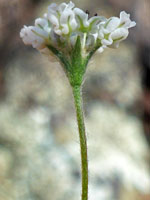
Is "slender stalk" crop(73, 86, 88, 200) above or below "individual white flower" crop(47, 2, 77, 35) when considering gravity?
below

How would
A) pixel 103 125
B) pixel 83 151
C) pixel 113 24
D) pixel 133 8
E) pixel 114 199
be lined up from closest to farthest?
pixel 83 151 → pixel 113 24 → pixel 114 199 → pixel 103 125 → pixel 133 8

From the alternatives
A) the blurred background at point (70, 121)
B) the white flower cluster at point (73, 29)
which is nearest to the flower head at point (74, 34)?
the white flower cluster at point (73, 29)

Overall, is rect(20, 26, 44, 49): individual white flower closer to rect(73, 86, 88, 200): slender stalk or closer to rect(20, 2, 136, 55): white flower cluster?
rect(20, 2, 136, 55): white flower cluster

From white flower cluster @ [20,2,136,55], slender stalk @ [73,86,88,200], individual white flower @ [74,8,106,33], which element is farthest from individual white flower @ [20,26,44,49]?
slender stalk @ [73,86,88,200]

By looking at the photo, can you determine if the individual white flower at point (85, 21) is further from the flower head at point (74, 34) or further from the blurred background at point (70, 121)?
the blurred background at point (70, 121)

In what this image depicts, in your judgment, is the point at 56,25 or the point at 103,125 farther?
the point at 103,125

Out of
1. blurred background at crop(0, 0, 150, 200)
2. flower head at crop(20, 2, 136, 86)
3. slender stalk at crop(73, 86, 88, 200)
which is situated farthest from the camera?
blurred background at crop(0, 0, 150, 200)

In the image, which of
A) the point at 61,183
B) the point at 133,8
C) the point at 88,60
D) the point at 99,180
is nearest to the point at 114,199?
the point at 99,180

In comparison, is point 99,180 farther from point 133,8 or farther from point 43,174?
point 133,8
